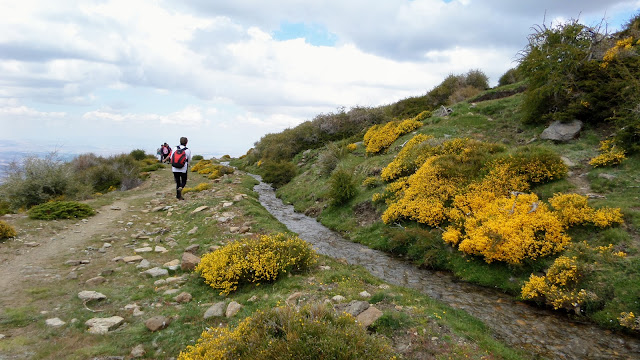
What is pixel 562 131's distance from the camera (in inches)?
609

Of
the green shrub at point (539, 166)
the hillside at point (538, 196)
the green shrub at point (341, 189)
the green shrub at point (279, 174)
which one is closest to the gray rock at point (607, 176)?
the hillside at point (538, 196)

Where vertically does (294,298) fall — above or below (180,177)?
below

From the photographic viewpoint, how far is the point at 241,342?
4.41 metres

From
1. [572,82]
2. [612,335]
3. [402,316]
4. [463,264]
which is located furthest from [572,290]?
[572,82]

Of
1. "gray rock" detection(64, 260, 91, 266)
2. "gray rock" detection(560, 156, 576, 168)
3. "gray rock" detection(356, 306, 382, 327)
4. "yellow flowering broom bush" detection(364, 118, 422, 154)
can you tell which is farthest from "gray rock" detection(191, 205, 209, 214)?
"gray rock" detection(560, 156, 576, 168)

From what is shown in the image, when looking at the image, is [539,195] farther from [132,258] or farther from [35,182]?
[35,182]

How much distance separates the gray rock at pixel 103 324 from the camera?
228 inches

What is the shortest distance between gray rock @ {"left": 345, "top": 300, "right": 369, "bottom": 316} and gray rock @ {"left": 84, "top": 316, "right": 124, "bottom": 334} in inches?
176

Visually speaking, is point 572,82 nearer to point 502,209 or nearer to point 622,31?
point 622,31

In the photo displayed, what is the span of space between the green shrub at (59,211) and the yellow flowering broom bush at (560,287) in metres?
16.6

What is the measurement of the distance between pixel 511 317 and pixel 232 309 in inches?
255

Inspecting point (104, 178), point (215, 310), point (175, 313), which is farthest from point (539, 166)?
point (104, 178)

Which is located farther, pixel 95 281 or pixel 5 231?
pixel 5 231

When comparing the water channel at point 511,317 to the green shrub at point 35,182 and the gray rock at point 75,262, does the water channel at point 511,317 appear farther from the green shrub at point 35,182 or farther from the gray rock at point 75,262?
the green shrub at point 35,182
